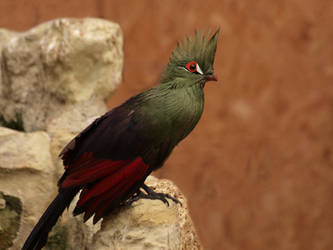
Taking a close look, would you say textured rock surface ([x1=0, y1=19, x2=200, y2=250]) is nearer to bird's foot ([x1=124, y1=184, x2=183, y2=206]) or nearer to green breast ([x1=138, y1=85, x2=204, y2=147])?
bird's foot ([x1=124, y1=184, x2=183, y2=206])

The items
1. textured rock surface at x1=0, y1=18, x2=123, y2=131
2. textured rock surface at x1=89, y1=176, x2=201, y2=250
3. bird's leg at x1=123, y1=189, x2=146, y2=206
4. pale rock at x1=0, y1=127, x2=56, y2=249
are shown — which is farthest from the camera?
textured rock surface at x1=0, y1=18, x2=123, y2=131

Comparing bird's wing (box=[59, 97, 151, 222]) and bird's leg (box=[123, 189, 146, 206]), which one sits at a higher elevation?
bird's wing (box=[59, 97, 151, 222])

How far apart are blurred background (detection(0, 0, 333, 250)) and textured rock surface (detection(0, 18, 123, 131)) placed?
1.04 meters

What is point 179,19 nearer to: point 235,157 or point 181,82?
point 235,157

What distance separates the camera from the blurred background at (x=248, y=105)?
12.2 feet

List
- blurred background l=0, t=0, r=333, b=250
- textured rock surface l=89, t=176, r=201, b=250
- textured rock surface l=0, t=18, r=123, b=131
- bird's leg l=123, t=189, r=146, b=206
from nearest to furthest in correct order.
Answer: textured rock surface l=89, t=176, r=201, b=250 → bird's leg l=123, t=189, r=146, b=206 → textured rock surface l=0, t=18, r=123, b=131 → blurred background l=0, t=0, r=333, b=250

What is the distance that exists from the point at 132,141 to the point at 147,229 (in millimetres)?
278

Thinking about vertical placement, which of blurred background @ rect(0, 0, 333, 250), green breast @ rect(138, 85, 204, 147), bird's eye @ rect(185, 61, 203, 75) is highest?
bird's eye @ rect(185, 61, 203, 75)

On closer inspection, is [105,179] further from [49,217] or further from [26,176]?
[26,176]

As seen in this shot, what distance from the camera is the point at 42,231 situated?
1.82 m

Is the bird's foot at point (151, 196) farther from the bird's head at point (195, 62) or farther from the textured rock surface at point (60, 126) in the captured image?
the bird's head at point (195, 62)

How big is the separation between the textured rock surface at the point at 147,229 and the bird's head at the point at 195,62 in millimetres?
410

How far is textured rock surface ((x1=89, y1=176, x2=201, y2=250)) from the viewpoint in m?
1.75

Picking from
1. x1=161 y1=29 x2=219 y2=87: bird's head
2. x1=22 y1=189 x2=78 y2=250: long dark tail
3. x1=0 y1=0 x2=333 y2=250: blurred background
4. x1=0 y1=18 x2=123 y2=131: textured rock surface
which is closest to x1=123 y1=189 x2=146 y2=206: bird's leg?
x1=22 y1=189 x2=78 y2=250: long dark tail
